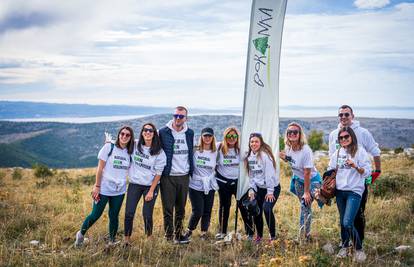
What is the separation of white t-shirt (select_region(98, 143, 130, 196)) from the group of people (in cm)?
2

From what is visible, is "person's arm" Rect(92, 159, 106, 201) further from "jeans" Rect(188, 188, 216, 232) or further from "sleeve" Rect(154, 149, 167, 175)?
"jeans" Rect(188, 188, 216, 232)

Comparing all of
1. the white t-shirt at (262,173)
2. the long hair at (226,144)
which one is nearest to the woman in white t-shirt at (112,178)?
the long hair at (226,144)

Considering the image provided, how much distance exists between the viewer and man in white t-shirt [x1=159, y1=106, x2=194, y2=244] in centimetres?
693

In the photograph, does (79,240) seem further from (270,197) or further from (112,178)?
(270,197)

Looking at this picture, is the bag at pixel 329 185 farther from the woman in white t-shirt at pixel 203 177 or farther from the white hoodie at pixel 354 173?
the woman in white t-shirt at pixel 203 177

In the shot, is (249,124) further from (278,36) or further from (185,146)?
(278,36)

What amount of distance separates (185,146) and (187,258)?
79.1 inches

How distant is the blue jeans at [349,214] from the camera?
6.07 meters

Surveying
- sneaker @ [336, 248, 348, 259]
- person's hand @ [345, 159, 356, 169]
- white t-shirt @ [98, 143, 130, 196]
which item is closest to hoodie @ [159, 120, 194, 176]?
white t-shirt @ [98, 143, 130, 196]

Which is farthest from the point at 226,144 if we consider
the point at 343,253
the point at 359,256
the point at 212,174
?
the point at 359,256

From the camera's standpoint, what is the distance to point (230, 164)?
24.2ft

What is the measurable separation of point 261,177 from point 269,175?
193 mm

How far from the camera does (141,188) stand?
6.80 meters

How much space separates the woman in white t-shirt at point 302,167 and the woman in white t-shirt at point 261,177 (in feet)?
1.25
